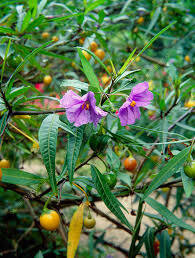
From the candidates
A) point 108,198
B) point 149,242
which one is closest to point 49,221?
point 108,198

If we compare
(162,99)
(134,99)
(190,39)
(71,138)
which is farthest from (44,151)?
(190,39)

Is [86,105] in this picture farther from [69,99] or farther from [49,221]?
[49,221]

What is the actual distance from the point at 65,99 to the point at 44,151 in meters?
0.14

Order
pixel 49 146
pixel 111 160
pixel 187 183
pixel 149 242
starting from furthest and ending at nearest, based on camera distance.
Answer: pixel 149 242 < pixel 111 160 < pixel 187 183 < pixel 49 146

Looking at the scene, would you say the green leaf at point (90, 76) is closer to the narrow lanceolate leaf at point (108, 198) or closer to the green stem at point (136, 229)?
the narrow lanceolate leaf at point (108, 198)

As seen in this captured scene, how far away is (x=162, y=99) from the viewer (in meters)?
1.06

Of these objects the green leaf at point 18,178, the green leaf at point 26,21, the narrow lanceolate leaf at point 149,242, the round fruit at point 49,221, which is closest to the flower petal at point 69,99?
the green leaf at point 18,178

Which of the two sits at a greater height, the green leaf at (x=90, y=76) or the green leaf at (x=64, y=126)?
the green leaf at (x=90, y=76)

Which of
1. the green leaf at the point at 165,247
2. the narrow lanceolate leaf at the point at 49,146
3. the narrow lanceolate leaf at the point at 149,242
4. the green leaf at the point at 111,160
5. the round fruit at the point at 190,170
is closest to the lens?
the narrow lanceolate leaf at the point at 49,146

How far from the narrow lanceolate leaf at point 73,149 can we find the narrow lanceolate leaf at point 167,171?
0.21 meters

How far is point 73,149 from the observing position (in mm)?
635

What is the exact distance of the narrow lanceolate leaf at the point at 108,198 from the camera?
2.15 ft

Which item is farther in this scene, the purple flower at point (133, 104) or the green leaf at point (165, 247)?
the green leaf at point (165, 247)

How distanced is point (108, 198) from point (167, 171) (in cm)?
17
